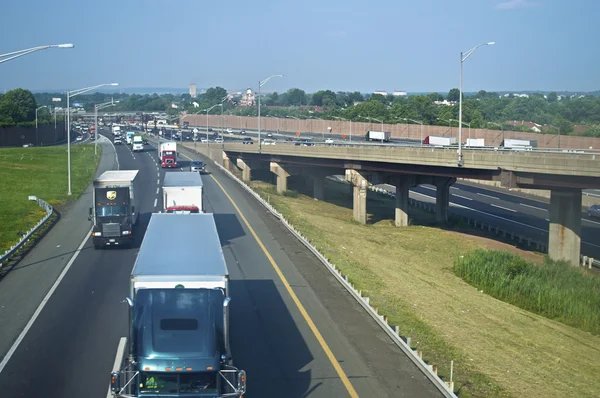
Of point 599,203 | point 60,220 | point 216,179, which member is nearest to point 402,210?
point 216,179

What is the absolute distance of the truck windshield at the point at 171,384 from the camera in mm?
14031

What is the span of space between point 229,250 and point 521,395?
18.6 meters

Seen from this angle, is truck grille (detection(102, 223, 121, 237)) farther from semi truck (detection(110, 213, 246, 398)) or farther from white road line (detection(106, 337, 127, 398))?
semi truck (detection(110, 213, 246, 398))

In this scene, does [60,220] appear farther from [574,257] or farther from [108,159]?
[108,159]

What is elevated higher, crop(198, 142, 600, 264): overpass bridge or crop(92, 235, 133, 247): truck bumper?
crop(198, 142, 600, 264): overpass bridge

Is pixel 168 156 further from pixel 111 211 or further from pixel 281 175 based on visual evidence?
pixel 111 211

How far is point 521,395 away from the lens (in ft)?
64.5

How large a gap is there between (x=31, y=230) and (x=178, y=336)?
27.5 m

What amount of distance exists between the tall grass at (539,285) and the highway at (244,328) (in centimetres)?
1099

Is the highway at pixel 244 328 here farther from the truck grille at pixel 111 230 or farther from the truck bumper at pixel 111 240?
the truck grille at pixel 111 230

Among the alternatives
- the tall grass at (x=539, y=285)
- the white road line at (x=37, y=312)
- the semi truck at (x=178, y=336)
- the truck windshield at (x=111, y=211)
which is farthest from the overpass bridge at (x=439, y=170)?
the semi truck at (x=178, y=336)

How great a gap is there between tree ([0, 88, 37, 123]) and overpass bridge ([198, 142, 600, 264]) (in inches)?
3141

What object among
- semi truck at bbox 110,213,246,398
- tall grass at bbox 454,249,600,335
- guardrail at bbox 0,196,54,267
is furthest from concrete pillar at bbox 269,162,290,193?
semi truck at bbox 110,213,246,398

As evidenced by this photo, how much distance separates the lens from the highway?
18047 mm
